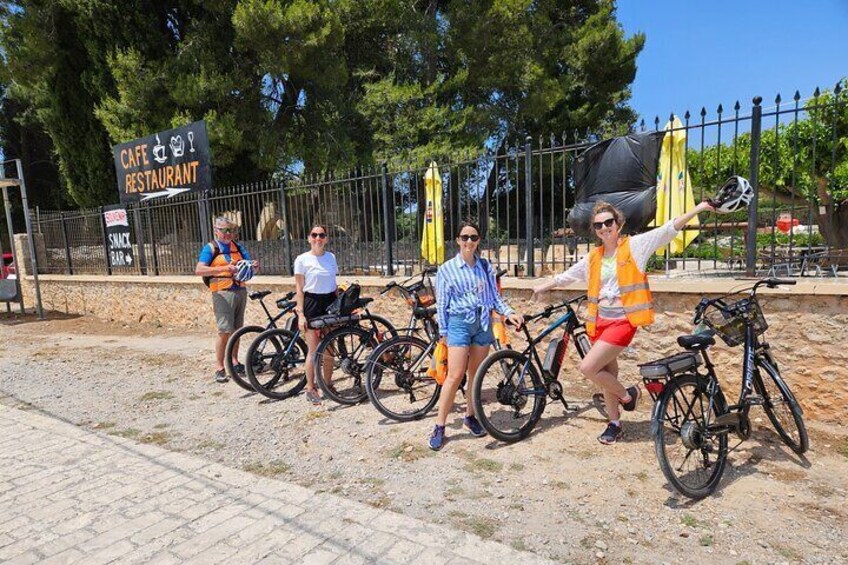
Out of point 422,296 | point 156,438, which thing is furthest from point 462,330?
point 156,438

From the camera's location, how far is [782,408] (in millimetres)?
3873

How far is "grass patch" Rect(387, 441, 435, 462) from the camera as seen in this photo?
4.05m

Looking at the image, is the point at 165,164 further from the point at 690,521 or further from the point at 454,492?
→ the point at 690,521

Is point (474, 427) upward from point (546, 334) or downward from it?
downward

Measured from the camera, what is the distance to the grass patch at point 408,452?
4.05 meters

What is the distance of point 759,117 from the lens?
15.3 ft

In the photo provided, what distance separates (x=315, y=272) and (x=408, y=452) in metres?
2.02

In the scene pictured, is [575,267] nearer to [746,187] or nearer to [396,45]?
[746,187]

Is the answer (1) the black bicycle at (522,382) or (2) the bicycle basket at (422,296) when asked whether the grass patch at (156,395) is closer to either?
(2) the bicycle basket at (422,296)

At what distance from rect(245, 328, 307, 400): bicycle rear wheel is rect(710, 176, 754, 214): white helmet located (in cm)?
415

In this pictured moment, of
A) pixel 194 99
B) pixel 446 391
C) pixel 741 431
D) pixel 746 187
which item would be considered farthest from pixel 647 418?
pixel 194 99

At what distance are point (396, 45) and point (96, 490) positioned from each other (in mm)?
15460

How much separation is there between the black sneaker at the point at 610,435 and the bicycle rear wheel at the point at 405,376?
1.46 meters

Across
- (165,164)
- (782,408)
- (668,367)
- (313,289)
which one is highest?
(165,164)
